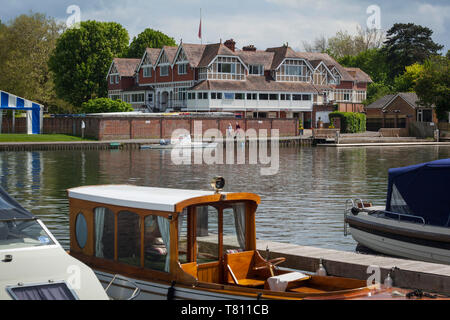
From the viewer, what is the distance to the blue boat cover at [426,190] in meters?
18.1

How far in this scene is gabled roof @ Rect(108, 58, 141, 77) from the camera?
339 ft

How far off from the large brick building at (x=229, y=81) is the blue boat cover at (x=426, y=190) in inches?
2910

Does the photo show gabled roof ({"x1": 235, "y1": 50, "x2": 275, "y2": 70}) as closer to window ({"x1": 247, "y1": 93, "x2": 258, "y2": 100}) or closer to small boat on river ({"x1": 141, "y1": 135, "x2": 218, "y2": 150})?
window ({"x1": 247, "y1": 93, "x2": 258, "y2": 100})

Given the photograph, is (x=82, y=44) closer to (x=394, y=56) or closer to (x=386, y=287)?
(x=394, y=56)

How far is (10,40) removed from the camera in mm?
100875

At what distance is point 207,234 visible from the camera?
488 inches

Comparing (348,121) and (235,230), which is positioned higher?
(348,121)

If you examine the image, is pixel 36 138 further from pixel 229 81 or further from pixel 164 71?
pixel 229 81

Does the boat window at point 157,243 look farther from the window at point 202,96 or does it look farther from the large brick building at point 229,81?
the window at point 202,96

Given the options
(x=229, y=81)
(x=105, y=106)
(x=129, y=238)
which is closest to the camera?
(x=129, y=238)

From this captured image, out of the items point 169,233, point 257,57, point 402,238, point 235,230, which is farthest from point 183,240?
point 257,57

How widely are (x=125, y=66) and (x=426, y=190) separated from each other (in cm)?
9017

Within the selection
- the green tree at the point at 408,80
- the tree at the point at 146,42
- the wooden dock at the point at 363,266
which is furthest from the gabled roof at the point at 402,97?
the wooden dock at the point at 363,266
